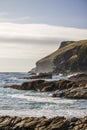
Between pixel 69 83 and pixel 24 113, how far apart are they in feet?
135

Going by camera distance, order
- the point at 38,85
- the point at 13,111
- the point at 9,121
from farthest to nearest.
Answer: the point at 38,85, the point at 13,111, the point at 9,121

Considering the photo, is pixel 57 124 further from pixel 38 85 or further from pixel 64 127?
pixel 38 85

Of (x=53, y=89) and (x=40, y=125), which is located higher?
(x=40, y=125)

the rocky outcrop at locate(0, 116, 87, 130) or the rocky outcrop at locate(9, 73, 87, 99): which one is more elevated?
the rocky outcrop at locate(0, 116, 87, 130)

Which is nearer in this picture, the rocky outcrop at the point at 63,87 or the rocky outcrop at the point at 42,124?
the rocky outcrop at the point at 42,124

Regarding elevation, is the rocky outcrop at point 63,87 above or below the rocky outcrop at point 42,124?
below

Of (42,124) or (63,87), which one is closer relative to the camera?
(42,124)

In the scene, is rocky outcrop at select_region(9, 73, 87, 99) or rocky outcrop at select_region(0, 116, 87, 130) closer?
rocky outcrop at select_region(0, 116, 87, 130)

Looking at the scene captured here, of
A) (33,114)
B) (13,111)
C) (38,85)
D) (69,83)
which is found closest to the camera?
(33,114)

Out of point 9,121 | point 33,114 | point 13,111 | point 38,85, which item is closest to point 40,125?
point 9,121

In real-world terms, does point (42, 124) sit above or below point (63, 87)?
above

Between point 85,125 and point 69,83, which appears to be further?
point 69,83

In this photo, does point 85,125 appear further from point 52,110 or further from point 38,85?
→ point 38,85

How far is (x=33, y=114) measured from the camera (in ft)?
140
